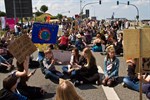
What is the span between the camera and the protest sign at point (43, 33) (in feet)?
38.8

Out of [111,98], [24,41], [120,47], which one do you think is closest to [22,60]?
[24,41]

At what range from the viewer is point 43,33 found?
1183cm

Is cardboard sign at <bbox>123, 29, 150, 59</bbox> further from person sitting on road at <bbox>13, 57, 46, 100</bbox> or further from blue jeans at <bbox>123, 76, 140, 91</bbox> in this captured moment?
person sitting on road at <bbox>13, 57, 46, 100</bbox>

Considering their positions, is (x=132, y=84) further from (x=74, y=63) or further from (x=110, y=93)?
(x=74, y=63)

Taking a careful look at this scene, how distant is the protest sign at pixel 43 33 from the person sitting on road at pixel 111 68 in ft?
8.39

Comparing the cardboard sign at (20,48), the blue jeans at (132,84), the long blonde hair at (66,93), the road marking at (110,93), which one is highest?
the cardboard sign at (20,48)

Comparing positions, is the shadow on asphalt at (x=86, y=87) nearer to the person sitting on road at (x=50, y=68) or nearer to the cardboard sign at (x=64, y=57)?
the person sitting on road at (x=50, y=68)

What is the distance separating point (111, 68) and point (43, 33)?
297 cm

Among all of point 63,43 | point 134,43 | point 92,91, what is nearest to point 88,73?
point 92,91

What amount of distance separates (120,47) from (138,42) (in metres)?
10.7

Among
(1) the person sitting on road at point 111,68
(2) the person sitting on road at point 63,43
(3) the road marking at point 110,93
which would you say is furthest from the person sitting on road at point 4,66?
(2) the person sitting on road at point 63,43

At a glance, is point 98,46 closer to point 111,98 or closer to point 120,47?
point 120,47

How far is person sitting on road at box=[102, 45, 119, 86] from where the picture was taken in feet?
33.2

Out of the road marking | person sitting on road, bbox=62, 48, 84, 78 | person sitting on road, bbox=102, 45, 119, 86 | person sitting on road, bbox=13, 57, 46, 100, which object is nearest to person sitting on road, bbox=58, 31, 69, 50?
person sitting on road, bbox=62, 48, 84, 78
